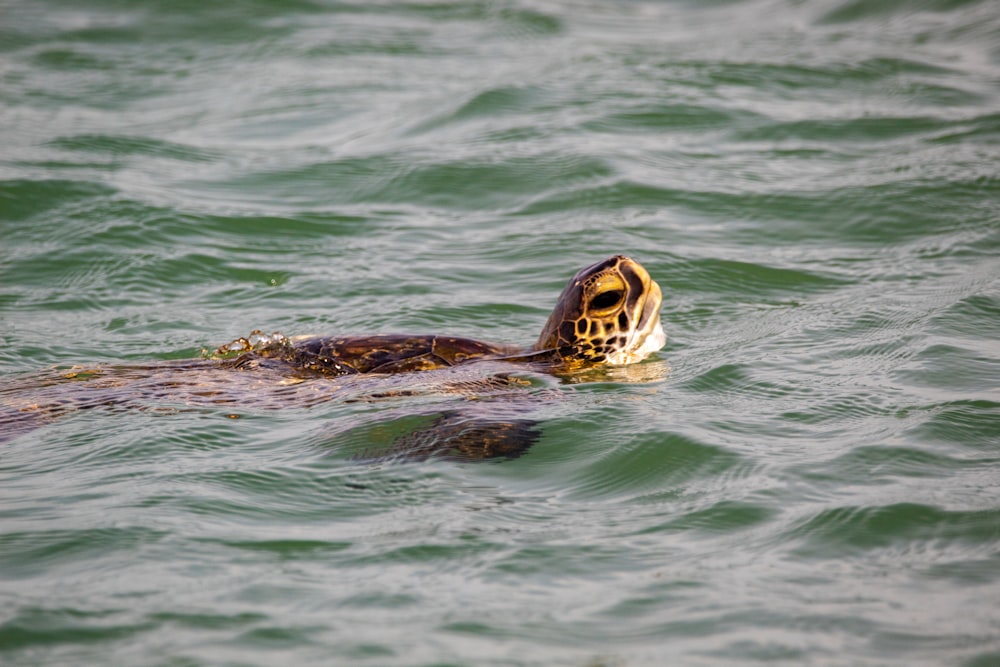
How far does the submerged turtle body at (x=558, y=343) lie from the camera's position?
22.1 feet

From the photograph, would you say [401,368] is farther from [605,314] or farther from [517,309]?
[517,309]

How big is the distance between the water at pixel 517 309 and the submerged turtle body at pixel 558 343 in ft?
1.03

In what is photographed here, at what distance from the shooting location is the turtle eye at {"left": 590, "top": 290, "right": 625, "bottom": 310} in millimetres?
6832

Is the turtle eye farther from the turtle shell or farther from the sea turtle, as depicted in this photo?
the turtle shell

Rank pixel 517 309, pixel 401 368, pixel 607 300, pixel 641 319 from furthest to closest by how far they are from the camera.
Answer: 1. pixel 517 309
2. pixel 641 319
3. pixel 607 300
4. pixel 401 368

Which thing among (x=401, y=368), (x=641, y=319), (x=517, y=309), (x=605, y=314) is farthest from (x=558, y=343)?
(x=517, y=309)

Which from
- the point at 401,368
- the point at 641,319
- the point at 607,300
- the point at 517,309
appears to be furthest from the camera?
the point at 517,309

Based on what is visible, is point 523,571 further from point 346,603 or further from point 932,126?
point 932,126

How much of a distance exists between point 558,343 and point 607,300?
372 mm

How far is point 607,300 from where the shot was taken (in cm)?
685

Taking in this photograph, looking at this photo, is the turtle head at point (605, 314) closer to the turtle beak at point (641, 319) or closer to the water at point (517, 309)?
the turtle beak at point (641, 319)

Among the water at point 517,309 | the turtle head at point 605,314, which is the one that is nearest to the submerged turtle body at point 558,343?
the turtle head at point 605,314

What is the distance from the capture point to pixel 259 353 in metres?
6.82

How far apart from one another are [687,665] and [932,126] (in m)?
9.56
